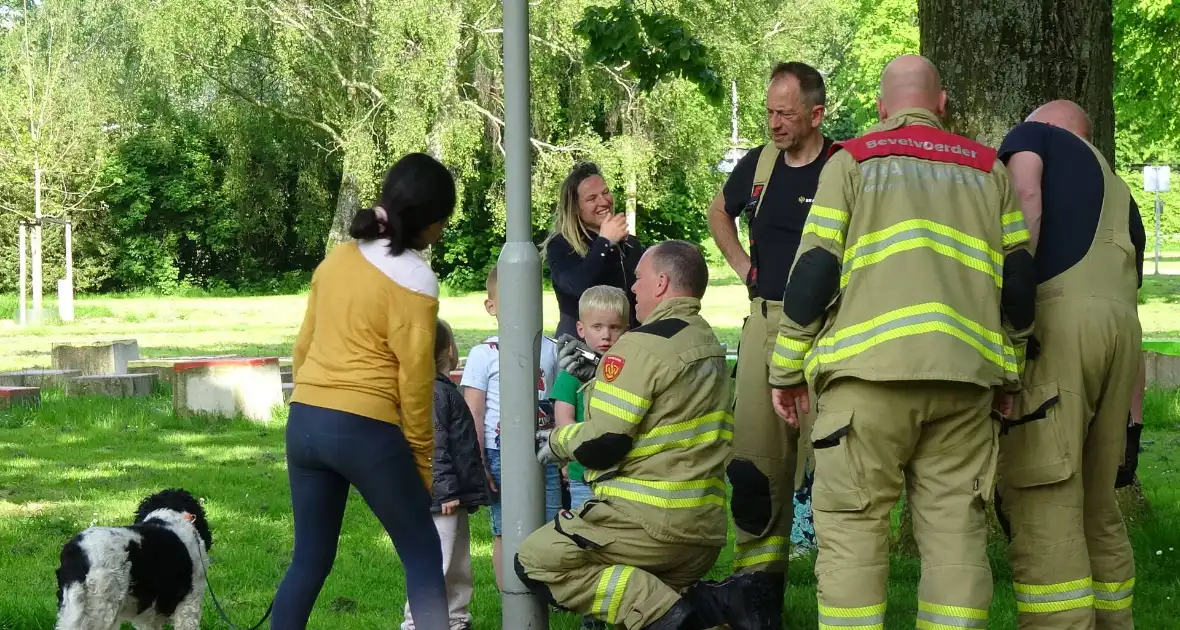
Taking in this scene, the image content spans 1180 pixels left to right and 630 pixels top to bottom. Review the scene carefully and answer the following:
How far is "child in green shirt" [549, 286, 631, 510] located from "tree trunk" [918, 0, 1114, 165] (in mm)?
2532

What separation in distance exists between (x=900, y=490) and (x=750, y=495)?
105 centimetres

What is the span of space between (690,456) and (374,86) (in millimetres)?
27673

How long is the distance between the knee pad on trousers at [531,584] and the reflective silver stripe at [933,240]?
5.39ft

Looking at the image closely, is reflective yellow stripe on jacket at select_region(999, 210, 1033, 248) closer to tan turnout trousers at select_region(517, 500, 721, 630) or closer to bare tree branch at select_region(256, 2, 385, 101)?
tan turnout trousers at select_region(517, 500, 721, 630)

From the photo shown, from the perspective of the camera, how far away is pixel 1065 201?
4742 mm

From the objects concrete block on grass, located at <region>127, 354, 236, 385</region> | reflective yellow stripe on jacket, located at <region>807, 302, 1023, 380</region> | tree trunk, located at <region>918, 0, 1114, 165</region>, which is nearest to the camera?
reflective yellow stripe on jacket, located at <region>807, 302, 1023, 380</region>

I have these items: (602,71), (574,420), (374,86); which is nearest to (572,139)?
(602,71)

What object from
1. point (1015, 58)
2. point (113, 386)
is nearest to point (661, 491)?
point (1015, 58)

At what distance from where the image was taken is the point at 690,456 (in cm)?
482

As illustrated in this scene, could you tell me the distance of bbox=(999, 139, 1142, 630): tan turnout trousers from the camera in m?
4.59

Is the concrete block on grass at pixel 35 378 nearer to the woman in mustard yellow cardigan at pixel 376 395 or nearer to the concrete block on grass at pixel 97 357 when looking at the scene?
the concrete block on grass at pixel 97 357

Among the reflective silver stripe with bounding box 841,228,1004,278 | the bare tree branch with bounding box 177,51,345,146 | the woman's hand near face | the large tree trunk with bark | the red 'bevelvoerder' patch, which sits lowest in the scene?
the red 'bevelvoerder' patch

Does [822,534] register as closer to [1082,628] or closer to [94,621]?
[1082,628]

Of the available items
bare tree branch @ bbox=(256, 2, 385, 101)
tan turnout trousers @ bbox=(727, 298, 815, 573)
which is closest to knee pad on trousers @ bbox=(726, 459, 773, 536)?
tan turnout trousers @ bbox=(727, 298, 815, 573)
